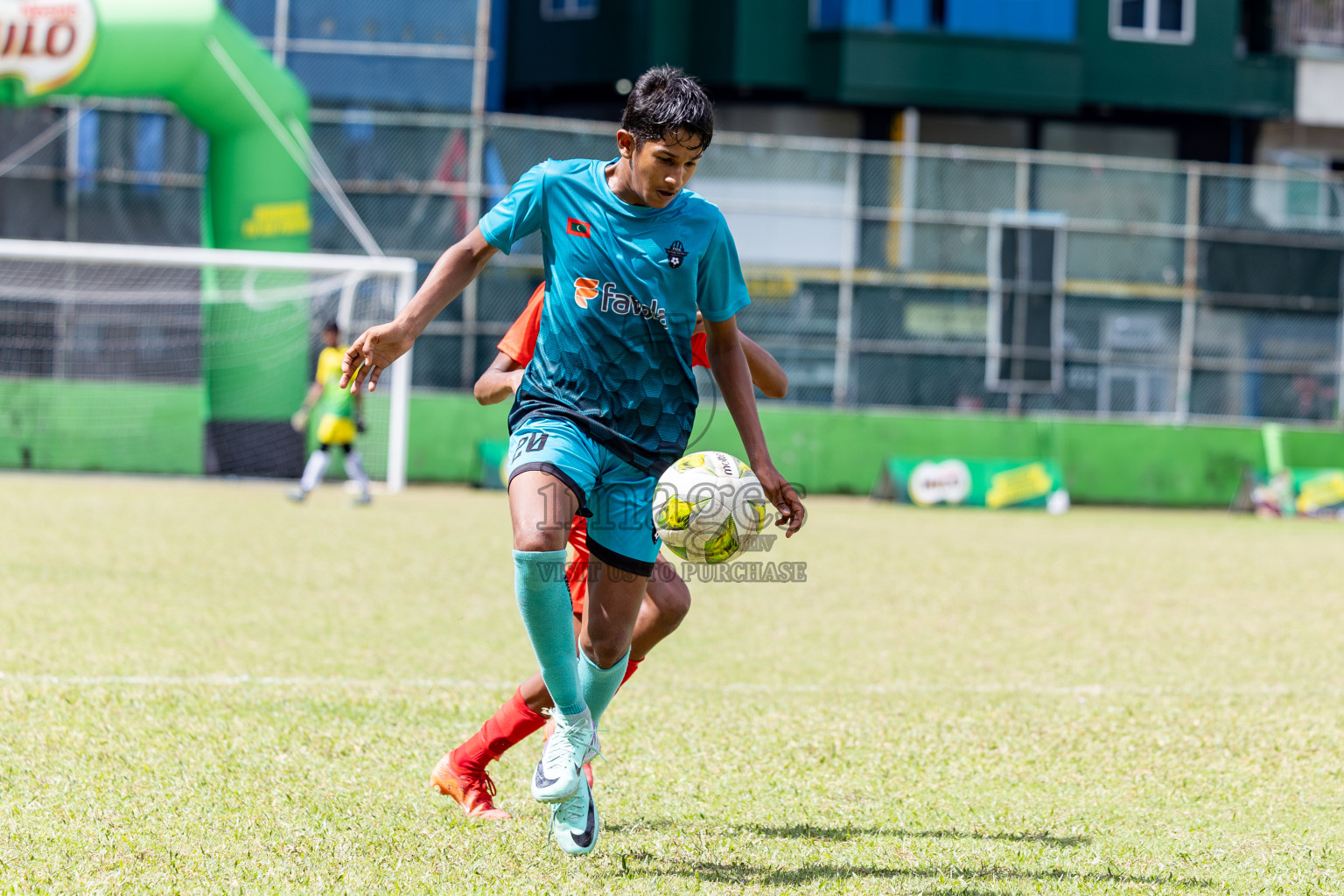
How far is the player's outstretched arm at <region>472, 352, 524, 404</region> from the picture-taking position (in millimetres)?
4504

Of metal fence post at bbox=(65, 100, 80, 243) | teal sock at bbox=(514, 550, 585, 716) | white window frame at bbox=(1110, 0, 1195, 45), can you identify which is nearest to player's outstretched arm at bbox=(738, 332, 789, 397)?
teal sock at bbox=(514, 550, 585, 716)

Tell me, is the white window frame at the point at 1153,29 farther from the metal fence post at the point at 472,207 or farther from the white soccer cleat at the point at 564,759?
the white soccer cleat at the point at 564,759

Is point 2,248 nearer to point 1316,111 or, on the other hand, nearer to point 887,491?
point 887,491

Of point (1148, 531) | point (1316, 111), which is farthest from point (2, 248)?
point (1316, 111)

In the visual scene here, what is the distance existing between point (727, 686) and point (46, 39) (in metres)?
12.3

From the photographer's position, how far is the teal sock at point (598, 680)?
4.37 m

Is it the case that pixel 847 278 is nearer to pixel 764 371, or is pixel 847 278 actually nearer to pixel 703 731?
pixel 703 731

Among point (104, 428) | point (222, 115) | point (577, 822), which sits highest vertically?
point (222, 115)

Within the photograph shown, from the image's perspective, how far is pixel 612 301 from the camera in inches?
162

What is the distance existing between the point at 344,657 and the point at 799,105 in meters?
21.5

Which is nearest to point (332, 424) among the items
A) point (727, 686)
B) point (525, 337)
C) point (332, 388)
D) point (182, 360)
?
point (332, 388)

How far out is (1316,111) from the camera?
2783 cm

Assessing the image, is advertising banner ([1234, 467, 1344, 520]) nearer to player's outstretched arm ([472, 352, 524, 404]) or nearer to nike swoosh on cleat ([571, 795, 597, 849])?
player's outstretched arm ([472, 352, 524, 404])

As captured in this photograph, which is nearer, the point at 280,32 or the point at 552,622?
the point at 552,622
